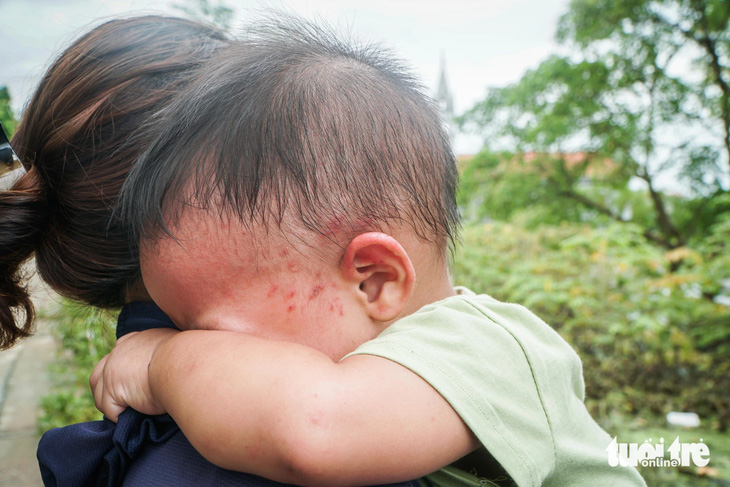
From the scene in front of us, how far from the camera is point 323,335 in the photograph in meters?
1.06

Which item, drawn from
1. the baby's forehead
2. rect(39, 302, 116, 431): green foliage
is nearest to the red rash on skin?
the baby's forehead

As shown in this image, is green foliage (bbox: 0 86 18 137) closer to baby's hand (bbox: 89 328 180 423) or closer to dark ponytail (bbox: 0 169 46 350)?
dark ponytail (bbox: 0 169 46 350)

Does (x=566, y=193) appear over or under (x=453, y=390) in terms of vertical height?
under

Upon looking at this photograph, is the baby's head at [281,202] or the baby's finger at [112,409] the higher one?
the baby's head at [281,202]

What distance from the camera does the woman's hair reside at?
1169mm

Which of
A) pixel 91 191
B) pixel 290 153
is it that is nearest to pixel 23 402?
pixel 91 191

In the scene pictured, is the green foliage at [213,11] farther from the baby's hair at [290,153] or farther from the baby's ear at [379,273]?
the baby's ear at [379,273]

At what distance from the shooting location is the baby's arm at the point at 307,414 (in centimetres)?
79

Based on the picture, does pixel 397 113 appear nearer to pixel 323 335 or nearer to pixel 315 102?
pixel 315 102

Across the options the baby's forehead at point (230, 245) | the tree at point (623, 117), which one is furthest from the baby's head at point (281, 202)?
the tree at point (623, 117)

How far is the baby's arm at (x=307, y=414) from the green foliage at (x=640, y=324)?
3974 mm

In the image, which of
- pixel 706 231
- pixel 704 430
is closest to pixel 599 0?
pixel 706 231

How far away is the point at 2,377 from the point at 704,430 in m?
5.42

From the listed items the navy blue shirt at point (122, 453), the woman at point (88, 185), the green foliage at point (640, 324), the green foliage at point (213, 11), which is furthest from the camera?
the green foliage at point (640, 324)
